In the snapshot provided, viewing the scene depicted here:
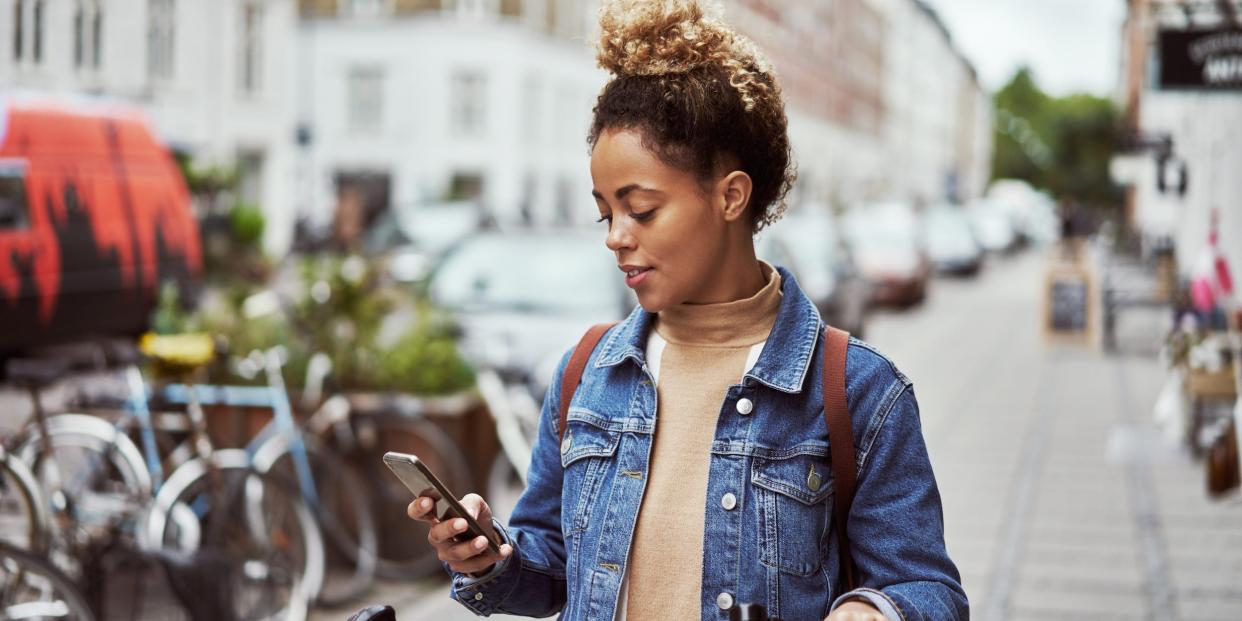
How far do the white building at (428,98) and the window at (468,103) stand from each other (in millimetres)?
27

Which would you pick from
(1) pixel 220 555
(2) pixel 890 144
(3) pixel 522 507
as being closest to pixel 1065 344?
(1) pixel 220 555

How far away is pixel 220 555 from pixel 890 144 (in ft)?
299

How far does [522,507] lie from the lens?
2.25 metres

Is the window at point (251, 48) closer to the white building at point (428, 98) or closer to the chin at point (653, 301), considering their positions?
the white building at point (428, 98)

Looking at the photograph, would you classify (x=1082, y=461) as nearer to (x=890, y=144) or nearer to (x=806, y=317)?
(x=806, y=317)

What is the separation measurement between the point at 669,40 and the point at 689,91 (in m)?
→ 0.08

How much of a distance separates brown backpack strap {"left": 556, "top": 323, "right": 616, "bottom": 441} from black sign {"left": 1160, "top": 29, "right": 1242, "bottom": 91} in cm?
676

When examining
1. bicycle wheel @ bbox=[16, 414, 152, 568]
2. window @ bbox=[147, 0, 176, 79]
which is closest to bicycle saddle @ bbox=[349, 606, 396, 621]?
bicycle wheel @ bbox=[16, 414, 152, 568]

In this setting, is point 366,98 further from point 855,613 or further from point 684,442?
point 855,613

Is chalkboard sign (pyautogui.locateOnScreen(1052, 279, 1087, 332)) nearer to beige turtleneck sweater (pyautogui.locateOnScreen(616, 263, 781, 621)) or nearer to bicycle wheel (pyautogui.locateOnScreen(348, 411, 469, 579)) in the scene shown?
bicycle wheel (pyautogui.locateOnScreen(348, 411, 469, 579))

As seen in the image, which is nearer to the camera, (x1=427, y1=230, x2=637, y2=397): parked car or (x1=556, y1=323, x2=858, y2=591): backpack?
(x1=556, y1=323, x2=858, y2=591): backpack

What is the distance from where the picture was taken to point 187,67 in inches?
1054

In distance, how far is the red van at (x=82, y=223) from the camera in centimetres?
1173

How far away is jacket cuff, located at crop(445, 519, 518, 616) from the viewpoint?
6.73ft
